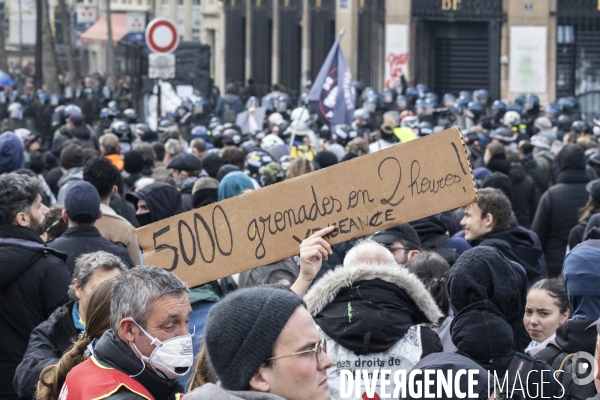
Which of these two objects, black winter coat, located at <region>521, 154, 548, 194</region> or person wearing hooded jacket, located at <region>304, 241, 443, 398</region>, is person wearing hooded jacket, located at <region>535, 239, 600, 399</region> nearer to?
person wearing hooded jacket, located at <region>304, 241, 443, 398</region>

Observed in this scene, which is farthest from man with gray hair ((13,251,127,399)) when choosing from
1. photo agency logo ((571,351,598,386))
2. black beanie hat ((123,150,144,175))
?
black beanie hat ((123,150,144,175))

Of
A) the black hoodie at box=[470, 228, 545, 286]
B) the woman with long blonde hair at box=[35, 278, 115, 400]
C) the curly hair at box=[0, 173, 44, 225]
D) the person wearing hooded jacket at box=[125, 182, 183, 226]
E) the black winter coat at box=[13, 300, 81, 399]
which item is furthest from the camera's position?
the person wearing hooded jacket at box=[125, 182, 183, 226]

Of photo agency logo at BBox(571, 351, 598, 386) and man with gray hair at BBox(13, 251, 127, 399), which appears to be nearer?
photo agency logo at BBox(571, 351, 598, 386)

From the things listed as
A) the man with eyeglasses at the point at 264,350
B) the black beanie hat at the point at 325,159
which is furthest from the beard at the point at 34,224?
the black beanie hat at the point at 325,159

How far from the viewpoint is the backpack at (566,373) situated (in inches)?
163

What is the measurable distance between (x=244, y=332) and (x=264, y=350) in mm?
64

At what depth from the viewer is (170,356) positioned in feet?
12.2

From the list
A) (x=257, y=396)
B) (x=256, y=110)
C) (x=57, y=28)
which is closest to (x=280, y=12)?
(x=256, y=110)

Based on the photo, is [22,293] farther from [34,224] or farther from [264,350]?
[264,350]

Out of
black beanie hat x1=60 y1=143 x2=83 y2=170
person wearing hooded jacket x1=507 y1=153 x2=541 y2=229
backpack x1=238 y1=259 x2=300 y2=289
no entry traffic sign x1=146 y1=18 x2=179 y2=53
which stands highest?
no entry traffic sign x1=146 y1=18 x2=179 y2=53

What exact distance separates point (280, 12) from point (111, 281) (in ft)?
115

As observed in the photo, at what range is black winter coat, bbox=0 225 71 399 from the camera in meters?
5.54

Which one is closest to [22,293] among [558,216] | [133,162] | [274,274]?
[274,274]

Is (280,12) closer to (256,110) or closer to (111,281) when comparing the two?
(256,110)
